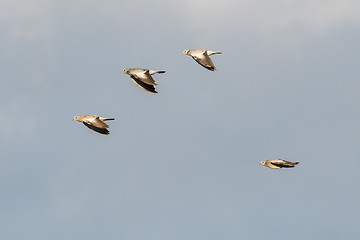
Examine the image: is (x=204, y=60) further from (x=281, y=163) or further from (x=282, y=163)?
(x=282, y=163)

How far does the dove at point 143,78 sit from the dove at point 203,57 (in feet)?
38.3

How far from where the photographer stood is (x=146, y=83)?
172375mm

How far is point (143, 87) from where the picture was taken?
174000 mm

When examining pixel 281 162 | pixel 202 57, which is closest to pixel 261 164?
pixel 281 162

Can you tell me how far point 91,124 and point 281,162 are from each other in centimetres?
3825

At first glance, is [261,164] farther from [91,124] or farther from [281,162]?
[91,124]

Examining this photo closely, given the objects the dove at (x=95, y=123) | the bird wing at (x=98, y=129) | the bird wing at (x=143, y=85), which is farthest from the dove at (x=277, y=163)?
the dove at (x=95, y=123)

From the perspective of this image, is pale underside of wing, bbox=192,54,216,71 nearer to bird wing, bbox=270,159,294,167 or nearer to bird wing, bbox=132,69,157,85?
bird wing, bbox=132,69,157,85

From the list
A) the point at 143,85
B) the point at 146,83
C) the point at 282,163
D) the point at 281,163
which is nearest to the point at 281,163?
the point at 281,163

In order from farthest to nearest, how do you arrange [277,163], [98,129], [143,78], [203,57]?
[203,57]
[277,163]
[98,129]
[143,78]

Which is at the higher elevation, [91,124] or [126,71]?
[126,71]

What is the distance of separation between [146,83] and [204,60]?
524 inches

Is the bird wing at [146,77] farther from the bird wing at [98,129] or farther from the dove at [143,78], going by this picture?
the bird wing at [98,129]

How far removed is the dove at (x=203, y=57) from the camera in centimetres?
17662
